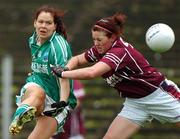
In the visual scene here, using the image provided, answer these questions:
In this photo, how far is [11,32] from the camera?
15758 mm

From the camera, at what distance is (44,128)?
8.66 metres

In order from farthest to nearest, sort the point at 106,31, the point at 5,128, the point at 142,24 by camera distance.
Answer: the point at 142,24 → the point at 5,128 → the point at 106,31

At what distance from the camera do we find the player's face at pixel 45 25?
865cm

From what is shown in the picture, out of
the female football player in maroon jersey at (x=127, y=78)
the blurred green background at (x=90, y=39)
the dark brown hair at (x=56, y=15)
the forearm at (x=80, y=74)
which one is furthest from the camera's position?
the blurred green background at (x=90, y=39)

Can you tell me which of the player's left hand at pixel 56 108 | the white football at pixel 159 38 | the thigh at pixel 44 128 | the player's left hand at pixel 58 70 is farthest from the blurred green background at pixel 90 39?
the player's left hand at pixel 58 70

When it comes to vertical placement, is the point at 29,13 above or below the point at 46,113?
above

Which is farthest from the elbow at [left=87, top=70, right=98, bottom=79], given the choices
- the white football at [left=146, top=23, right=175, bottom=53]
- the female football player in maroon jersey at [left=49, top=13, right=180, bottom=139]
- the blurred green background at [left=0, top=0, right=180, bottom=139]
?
the blurred green background at [left=0, top=0, right=180, bottom=139]

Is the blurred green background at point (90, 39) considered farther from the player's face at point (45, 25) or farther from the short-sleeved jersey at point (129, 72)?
the player's face at point (45, 25)

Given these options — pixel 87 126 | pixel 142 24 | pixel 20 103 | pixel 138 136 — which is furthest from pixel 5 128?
pixel 20 103

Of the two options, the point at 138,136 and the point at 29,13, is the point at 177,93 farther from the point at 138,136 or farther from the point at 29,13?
the point at 29,13

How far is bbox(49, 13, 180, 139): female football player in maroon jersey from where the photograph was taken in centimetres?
846

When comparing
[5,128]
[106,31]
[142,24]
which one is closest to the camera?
[106,31]

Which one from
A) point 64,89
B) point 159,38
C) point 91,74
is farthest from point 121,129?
point 159,38

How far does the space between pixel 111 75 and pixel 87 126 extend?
605cm
